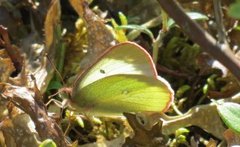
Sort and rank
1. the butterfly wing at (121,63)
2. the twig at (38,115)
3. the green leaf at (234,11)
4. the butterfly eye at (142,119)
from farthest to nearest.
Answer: the butterfly eye at (142,119) → the twig at (38,115) → the butterfly wing at (121,63) → the green leaf at (234,11)

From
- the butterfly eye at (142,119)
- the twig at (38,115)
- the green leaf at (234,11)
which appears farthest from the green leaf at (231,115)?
the green leaf at (234,11)

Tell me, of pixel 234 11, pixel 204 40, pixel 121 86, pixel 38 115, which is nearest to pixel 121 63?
pixel 121 86

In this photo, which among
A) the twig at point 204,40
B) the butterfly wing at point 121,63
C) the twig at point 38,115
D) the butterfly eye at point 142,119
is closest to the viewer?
the twig at point 204,40

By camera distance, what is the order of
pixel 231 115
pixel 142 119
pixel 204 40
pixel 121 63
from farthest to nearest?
pixel 142 119
pixel 121 63
pixel 231 115
pixel 204 40

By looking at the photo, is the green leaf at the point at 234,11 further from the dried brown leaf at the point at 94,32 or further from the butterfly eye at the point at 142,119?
the dried brown leaf at the point at 94,32

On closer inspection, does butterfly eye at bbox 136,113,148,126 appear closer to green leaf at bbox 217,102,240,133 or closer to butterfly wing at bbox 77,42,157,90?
butterfly wing at bbox 77,42,157,90

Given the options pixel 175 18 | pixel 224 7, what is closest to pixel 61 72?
pixel 224 7

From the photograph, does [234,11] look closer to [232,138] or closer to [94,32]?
[232,138]
